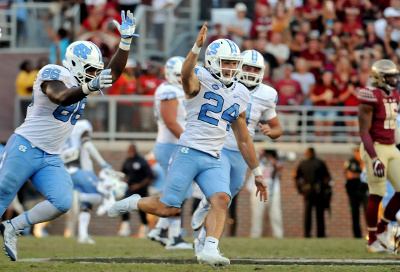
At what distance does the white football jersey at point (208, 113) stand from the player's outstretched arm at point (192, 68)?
109 mm

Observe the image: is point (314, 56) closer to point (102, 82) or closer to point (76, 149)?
point (76, 149)

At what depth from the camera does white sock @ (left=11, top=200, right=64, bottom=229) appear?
25.5 feet

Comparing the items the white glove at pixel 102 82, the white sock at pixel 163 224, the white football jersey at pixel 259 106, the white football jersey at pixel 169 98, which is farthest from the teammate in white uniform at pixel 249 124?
the white glove at pixel 102 82

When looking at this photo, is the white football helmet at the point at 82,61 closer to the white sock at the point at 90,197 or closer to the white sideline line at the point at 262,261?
the white sideline line at the point at 262,261

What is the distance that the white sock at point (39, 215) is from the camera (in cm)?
776

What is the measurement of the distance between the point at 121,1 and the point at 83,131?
7115 mm

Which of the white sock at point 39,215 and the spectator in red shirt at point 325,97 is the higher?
the white sock at point 39,215

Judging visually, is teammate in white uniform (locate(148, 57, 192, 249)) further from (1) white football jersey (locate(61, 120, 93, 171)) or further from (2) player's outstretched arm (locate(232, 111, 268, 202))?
(2) player's outstretched arm (locate(232, 111, 268, 202))

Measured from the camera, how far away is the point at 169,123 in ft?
32.7

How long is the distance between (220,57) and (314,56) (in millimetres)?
9685

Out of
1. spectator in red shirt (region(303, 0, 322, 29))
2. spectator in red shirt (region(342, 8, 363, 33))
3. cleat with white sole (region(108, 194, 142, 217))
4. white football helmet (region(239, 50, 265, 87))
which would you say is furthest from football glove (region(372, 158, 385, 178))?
spectator in red shirt (region(303, 0, 322, 29))

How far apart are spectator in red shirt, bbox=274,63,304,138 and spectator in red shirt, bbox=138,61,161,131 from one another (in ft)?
7.70

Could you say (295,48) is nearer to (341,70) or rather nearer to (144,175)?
(341,70)

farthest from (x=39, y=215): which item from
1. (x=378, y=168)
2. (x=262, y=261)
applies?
(x=378, y=168)
